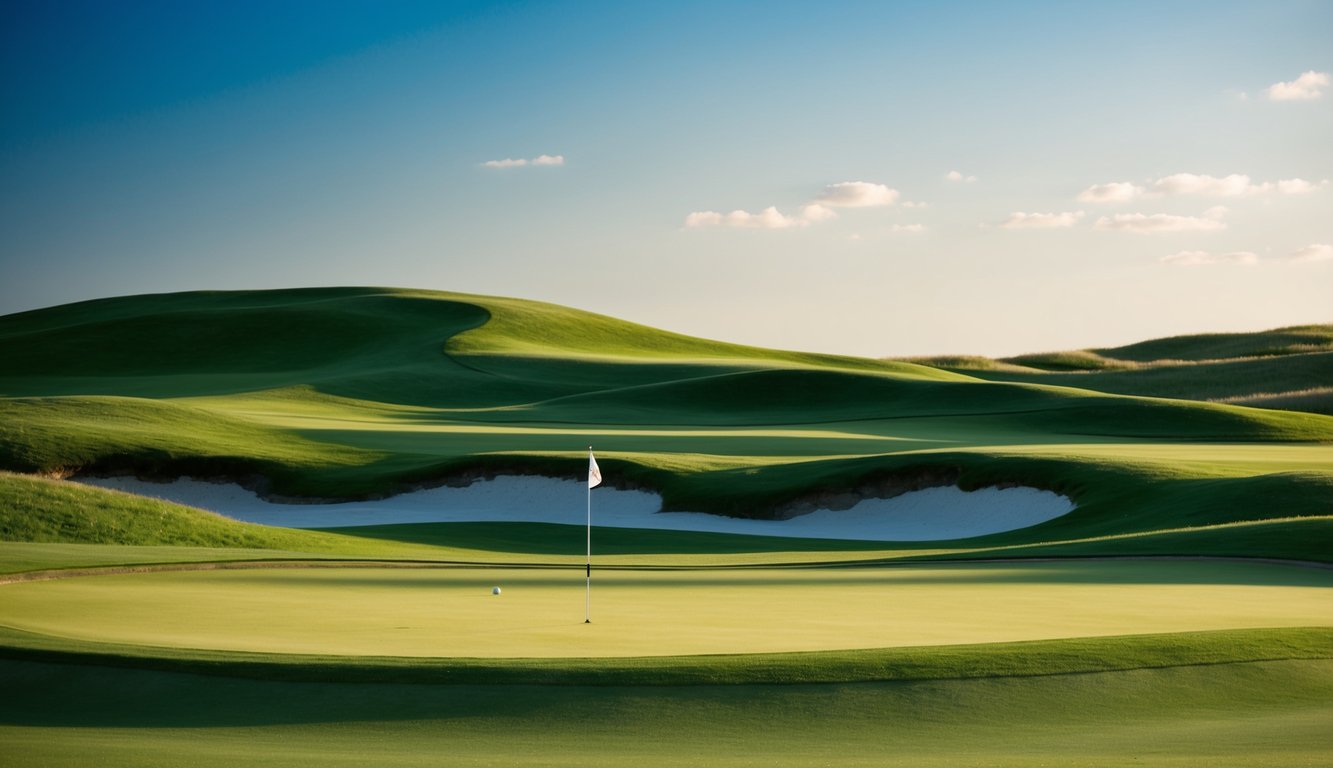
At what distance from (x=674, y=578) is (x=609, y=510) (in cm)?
1498

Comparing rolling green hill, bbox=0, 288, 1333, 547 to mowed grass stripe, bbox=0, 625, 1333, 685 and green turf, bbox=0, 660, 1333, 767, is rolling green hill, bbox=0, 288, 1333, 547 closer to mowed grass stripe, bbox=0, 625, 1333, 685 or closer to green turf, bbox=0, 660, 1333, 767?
mowed grass stripe, bbox=0, 625, 1333, 685

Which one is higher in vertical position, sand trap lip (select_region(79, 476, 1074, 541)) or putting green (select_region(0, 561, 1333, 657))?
putting green (select_region(0, 561, 1333, 657))

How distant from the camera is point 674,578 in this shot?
19922 millimetres

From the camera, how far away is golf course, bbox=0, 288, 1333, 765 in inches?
370

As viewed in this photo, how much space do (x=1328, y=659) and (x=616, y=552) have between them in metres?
18.2

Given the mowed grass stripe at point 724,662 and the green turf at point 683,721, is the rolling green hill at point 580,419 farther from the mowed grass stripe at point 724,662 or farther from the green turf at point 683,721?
the green turf at point 683,721

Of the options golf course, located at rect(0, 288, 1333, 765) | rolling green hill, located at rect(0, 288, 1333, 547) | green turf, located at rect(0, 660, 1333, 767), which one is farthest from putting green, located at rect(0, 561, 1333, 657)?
rolling green hill, located at rect(0, 288, 1333, 547)

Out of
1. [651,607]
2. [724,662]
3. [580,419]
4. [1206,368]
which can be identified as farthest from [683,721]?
[1206,368]

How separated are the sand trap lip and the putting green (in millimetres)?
10836

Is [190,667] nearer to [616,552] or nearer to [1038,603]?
[1038,603]

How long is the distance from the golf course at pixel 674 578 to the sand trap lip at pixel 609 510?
108 mm

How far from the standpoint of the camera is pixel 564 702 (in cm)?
974

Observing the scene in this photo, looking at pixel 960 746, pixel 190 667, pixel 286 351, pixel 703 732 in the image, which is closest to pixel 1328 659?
pixel 960 746

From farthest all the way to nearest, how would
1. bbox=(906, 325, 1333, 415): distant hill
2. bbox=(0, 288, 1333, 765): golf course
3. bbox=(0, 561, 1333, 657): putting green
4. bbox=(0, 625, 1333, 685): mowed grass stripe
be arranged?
bbox=(906, 325, 1333, 415): distant hill < bbox=(0, 561, 1333, 657): putting green < bbox=(0, 625, 1333, 685): mowed grass stripe < bbox=(0, 288, 1333, 765): golf course
